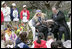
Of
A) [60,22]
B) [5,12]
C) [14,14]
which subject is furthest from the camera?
[14,14]

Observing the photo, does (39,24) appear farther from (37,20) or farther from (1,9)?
(1,9)

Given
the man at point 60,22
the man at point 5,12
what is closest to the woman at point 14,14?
the man at point 5,12

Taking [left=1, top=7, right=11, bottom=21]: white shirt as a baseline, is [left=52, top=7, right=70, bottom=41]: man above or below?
below

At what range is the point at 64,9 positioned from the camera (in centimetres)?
1337

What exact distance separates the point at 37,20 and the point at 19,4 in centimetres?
609

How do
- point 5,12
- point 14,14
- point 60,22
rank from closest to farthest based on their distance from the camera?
point 60,22 → point 5,12 → point 14,14

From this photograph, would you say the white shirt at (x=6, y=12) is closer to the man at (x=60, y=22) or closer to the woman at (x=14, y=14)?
the woman at (x=14, y=14)

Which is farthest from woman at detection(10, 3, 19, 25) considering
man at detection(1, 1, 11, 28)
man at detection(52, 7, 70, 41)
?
man at detection(52, 7, 70, 41)

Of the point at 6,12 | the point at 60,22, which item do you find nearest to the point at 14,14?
the point at 6,12

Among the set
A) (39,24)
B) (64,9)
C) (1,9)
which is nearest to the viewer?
(39,24)

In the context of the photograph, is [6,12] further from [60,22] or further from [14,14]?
[60,22]

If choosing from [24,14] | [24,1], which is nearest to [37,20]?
[24,14]

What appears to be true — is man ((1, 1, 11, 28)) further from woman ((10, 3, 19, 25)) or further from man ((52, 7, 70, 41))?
man ((52, 7, 70, 41))

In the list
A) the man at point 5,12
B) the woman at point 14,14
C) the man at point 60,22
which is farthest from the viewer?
the woman at point 14,14
